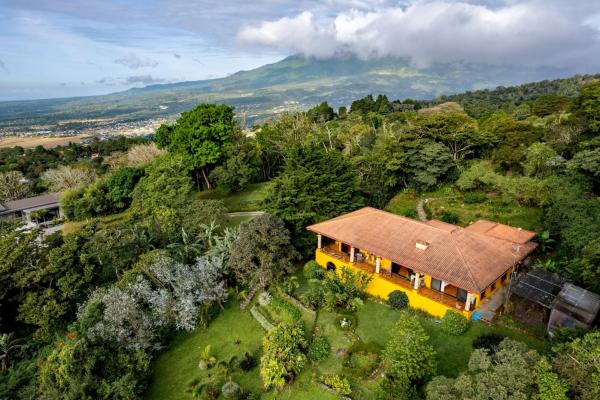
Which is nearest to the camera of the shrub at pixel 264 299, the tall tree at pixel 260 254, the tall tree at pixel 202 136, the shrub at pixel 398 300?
the shrub at pixel 398 300

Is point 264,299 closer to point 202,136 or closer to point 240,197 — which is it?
point 240,197

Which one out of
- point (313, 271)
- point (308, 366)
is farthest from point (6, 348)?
point (313, 271)

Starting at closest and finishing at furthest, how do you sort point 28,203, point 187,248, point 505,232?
point 505,232 < point 187,248 < point 28,203

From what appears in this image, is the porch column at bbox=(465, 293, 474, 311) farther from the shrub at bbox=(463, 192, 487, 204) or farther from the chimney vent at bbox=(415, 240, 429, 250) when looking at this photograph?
the shrub at bbox=(463, 192, 487, 204)

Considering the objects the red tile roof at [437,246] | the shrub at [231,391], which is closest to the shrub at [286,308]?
the shrub at [231,391]

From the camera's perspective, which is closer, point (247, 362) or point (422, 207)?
point (247, 362)

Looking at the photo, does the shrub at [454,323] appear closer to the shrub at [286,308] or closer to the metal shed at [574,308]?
the metal shed at [574,308]

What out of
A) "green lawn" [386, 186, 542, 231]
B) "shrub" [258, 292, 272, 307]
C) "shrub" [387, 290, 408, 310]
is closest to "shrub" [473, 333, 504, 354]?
"shrub" [387, 290, 408, 310]
